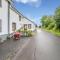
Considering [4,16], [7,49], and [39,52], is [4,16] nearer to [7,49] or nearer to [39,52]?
[7,49]

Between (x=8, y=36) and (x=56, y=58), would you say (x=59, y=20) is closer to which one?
(x=8, y=36)

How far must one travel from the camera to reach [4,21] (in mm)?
22703

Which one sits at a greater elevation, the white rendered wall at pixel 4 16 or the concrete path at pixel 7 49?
the white rendered wall at pixel 4 16

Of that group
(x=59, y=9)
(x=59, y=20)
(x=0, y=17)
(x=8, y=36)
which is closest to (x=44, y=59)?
(x=0, y=17)

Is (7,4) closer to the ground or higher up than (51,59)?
higher up

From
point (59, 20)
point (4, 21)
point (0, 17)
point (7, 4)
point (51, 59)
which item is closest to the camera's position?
point (51, 59)

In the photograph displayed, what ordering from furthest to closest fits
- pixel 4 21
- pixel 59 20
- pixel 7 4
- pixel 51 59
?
pixel 59 20 < pixel 7 4 < pixel 4 21 < pixel 51 59

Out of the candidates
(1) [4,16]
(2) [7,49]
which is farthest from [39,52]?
(1) [4,16]

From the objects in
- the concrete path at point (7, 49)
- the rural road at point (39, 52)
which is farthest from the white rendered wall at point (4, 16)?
the rural road at point (39, 52)

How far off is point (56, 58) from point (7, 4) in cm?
1470

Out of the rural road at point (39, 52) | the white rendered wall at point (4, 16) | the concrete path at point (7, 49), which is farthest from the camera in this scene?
the white rendered wall at point (4, 16)

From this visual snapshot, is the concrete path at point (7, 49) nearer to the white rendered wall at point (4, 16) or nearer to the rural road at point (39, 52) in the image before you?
the rural road at point (39, 52)

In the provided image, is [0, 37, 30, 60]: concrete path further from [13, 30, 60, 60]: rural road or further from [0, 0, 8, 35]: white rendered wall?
[0, 0, 8, 35]: white rendered wall

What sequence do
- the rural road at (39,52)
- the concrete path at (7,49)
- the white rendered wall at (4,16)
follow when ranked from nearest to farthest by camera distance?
the rural road at (39,52) → the concrete path at (7,49) → the white rendered wall at (4,16)
